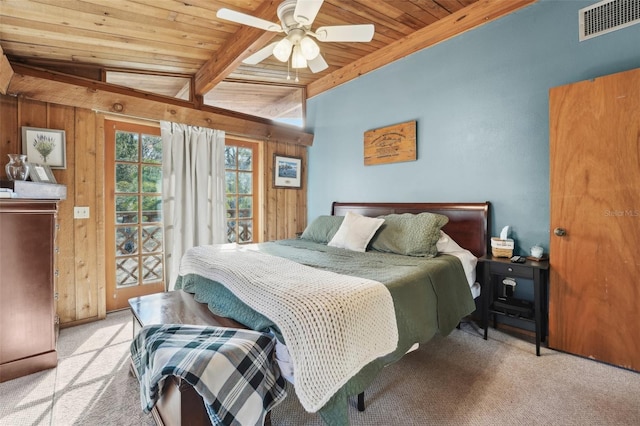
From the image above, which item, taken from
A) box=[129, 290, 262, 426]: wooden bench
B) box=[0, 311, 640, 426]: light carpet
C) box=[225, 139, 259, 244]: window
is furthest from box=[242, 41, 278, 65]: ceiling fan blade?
box=[0, 311, 640, 426]: light carpet

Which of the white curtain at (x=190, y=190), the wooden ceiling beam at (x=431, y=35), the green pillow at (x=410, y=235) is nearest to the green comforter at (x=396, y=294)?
the green pillow at (x=410, y=235)

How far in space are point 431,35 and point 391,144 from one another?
1.16 meters

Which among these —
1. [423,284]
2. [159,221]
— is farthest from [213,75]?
[423,284]

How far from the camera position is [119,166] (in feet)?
10.3

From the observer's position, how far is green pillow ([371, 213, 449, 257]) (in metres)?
2.43

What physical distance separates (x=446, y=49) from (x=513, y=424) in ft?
10.3

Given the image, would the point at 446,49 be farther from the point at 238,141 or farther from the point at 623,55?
the point at 238,141

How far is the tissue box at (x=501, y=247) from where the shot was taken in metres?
2.37

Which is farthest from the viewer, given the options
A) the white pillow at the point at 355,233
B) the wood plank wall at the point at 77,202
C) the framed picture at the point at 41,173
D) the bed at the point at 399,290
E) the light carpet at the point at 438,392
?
the white pillow at the point at 355,233

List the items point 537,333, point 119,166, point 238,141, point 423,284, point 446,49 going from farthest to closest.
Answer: point 238,141, point 119,166, point 446,49, point 537,333, point 423,284

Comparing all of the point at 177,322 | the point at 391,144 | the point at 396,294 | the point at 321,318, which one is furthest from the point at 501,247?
the point at 177,322

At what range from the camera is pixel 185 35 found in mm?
2643

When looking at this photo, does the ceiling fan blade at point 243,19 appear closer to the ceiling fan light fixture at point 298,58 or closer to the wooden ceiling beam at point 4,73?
the ceiling fan light fixture at point 298,58

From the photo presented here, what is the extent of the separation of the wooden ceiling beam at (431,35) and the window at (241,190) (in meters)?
1.51
